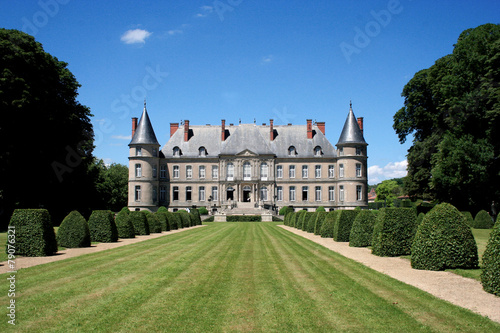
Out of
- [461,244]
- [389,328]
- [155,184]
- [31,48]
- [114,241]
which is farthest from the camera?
[155,184]

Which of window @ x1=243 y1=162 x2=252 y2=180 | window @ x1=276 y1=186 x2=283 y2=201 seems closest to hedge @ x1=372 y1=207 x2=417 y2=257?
window @ x1=243 y1=162 x2=252 y2=180

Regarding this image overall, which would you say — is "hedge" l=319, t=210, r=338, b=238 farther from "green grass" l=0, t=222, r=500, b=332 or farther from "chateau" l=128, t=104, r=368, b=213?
"chateau" l=128, t=104, r=368, b=213

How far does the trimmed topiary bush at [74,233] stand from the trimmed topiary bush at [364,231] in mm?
9433

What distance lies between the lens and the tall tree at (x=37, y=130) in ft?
76.4

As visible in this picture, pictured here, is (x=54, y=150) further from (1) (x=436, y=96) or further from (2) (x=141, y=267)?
(1) (x=436, y=96)

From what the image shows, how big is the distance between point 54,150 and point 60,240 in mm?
14975

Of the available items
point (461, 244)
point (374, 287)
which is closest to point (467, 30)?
point (461, 244)

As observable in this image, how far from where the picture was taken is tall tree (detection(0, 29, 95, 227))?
23.3 m

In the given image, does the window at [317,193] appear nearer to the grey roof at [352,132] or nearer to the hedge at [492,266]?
the grey roof at [352,132]

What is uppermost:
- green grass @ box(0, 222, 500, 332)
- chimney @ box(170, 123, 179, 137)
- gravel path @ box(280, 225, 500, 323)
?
chimney @ box(170, 123, 179, 137)

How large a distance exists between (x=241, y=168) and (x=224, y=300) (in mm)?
42779

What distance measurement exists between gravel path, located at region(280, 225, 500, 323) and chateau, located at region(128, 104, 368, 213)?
120 ft

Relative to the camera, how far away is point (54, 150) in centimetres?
2750

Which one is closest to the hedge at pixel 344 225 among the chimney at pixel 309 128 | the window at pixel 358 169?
the window at pixel 358 169
